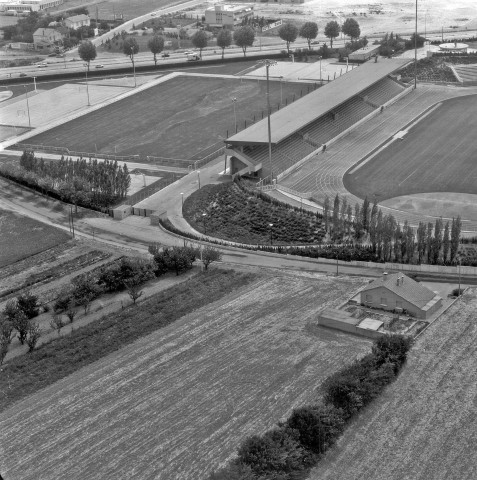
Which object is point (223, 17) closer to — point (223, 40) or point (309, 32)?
point (309, 32)

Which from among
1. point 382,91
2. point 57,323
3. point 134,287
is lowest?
point 134,287

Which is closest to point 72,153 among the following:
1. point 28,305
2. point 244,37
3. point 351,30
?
point 28,305

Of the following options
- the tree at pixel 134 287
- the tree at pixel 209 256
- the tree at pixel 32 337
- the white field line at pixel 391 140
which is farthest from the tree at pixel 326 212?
the tree at pixel 32 337

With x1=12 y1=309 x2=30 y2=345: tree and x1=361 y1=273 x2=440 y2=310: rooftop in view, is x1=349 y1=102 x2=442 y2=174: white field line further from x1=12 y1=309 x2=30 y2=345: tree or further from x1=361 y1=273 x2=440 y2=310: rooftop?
x1=12 y1=309 x2=30 y2=345: tree

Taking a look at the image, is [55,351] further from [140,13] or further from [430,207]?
[140,13]

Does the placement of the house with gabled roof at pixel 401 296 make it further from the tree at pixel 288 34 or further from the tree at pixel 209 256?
the tree at pixel 288 34

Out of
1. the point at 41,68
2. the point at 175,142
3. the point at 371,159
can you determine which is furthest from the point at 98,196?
the point at 41,68

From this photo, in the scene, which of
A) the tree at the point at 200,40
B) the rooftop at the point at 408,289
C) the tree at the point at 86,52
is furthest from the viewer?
the tree at the point at 200,40
